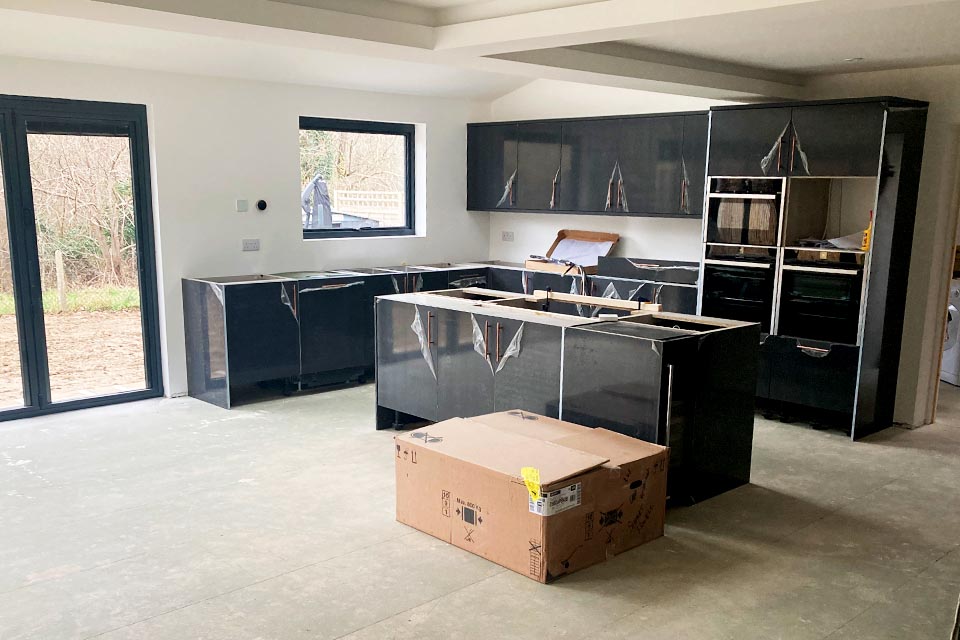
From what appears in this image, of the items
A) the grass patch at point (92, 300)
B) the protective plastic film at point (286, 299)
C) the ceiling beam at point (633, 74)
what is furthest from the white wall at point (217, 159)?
the ceiling beam at point (633, 74)

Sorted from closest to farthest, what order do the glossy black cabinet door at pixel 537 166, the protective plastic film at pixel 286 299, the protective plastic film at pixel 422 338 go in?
the protective plastic film at pixel 422 338 → the protective plastic film at pixel 286 299 → the glossy black cabinet door at pixel 537 166

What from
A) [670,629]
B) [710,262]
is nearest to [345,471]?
[670,629]

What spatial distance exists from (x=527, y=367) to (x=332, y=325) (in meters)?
2.52

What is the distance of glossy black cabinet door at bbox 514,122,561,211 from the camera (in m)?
7.33

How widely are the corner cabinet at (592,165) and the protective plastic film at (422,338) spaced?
7.96ft

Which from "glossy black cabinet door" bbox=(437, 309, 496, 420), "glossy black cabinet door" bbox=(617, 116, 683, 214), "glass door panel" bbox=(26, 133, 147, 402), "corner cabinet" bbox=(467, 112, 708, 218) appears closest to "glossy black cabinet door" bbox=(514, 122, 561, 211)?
"corner cabinet" bbox=(467, 112, 708, 218)

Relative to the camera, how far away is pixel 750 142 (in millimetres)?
5812

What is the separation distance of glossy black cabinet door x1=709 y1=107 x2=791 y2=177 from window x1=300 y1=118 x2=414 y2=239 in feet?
10.0

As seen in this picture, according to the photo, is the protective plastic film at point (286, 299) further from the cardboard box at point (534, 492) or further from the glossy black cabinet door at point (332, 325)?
the cardboard box at point (534, 492)

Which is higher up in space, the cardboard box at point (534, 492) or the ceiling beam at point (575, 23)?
the ceiling beam at point (575, 23)

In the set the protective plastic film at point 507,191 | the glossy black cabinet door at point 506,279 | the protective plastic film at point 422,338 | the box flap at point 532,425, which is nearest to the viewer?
the box flap at point 532,425

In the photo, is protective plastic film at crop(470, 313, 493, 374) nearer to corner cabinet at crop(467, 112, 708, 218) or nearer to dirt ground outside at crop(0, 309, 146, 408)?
corner cabinet at crop(467, 112, 708, 218)

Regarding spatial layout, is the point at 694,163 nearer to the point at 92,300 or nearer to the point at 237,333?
the point at 237,333

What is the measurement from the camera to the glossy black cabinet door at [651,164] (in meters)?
6.48
